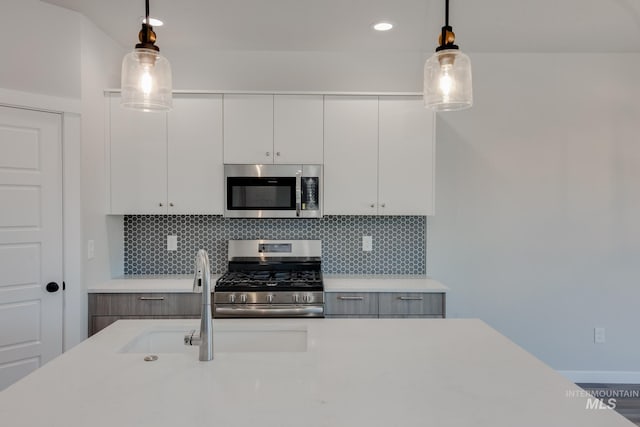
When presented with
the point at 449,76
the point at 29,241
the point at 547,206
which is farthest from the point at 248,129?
the point at 547,206

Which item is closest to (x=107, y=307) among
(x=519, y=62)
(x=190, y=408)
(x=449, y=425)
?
(x=190, y=408)

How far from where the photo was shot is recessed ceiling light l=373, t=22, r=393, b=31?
9.17 feet

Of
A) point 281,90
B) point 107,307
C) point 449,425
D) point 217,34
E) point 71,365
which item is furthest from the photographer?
point 281,90

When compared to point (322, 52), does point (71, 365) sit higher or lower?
lower

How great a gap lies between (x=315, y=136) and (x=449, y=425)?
2363 millimetres

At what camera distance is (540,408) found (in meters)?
1.12

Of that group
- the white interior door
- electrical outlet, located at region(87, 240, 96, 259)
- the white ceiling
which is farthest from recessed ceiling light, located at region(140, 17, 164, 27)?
electrical outlet, located at region(87, 240, 96, 259)

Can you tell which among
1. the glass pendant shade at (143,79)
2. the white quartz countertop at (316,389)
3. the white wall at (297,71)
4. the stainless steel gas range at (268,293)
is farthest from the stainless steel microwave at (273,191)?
the glass pendant shade at (143,79)

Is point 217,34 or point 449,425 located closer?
point 449,425

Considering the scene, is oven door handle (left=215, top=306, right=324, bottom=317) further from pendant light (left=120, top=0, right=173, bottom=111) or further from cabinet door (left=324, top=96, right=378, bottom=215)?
pendant light (left=120, top=0, right=173, bottom=111)

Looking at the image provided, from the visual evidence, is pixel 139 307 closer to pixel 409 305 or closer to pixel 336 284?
pixel 336 284

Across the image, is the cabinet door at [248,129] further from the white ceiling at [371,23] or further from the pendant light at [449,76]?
the pendant light at [449,76]

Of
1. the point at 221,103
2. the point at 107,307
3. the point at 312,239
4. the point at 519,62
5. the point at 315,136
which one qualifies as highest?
the point at 519,62

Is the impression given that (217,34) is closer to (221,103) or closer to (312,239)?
(221,103)
